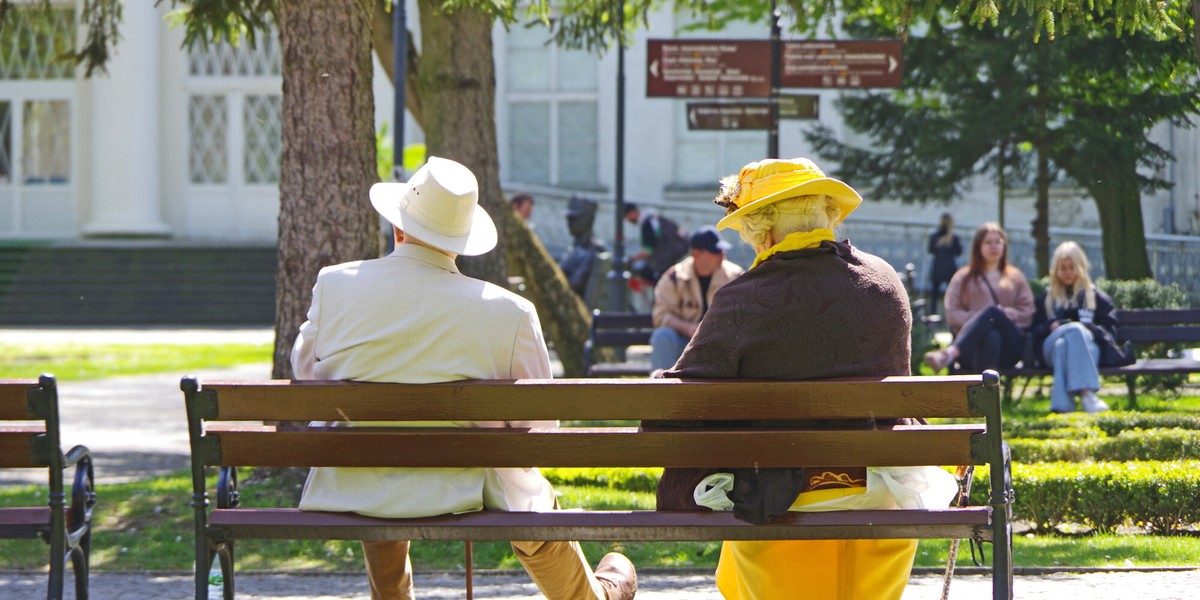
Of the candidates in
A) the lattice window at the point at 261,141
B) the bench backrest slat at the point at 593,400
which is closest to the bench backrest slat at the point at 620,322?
the bench backrest slat at the point at 593,400

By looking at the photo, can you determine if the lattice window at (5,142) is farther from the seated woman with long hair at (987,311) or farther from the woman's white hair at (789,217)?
the woman's white hair at (789,217)

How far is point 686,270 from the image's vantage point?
36.3 ft

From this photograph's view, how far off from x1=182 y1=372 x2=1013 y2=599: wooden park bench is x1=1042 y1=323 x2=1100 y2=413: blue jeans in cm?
677

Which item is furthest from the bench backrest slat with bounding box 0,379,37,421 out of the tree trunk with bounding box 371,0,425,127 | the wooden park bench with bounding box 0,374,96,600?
the tree trunk with bounding box 371,0,425,127

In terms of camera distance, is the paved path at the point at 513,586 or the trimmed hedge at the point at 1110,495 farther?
the trimmed hedge at the point at 1110,495

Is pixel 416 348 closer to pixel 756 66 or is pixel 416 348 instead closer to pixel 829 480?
pixel 829 480

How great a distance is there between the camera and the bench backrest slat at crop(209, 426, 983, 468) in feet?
13.3

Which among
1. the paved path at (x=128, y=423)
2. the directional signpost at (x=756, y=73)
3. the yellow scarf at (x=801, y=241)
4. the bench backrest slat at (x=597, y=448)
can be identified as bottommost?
the paved path at (x=128, y=423)

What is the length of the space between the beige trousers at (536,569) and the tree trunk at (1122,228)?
13257 mm

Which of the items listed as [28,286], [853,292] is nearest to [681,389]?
[853,292]

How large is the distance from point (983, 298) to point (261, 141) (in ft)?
79.5

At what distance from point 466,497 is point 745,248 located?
23.3 meters

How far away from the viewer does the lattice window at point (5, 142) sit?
33438 mm

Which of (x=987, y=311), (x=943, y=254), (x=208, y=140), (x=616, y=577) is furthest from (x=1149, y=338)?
(x=208, y=140)
